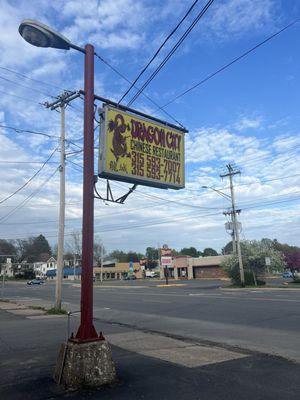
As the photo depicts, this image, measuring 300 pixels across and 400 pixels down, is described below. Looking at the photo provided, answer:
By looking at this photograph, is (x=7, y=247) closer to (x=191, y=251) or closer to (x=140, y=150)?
(x=191, y=251)

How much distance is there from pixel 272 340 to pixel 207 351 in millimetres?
2537

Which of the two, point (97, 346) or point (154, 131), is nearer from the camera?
point (97, 346)

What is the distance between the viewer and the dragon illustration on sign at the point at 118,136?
838 centimetres

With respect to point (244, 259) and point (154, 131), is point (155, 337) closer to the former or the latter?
point (154, 131)

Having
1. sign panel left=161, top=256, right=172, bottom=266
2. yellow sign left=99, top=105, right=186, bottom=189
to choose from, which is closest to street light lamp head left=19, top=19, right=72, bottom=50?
yellow sign left=99, top=105, right=186, bottom=189

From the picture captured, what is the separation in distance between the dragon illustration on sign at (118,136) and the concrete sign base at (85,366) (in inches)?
132

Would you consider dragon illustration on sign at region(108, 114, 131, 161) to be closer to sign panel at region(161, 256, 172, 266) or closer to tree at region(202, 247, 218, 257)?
sign panel at region(161, 256, 172, 266)

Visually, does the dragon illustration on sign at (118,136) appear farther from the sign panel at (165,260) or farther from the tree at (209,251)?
the tree at (209,251)

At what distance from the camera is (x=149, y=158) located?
908 centimetres

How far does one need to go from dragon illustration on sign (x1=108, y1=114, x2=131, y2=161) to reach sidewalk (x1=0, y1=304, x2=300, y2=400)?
12.3 feet

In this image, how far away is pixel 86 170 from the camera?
7.37 metres

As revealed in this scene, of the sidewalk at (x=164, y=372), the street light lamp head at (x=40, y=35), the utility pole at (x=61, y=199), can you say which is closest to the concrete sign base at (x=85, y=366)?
the sidewalk at (x=164, y=372)

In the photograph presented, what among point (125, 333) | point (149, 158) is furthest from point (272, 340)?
point (149, 158)

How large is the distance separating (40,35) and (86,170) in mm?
2188
